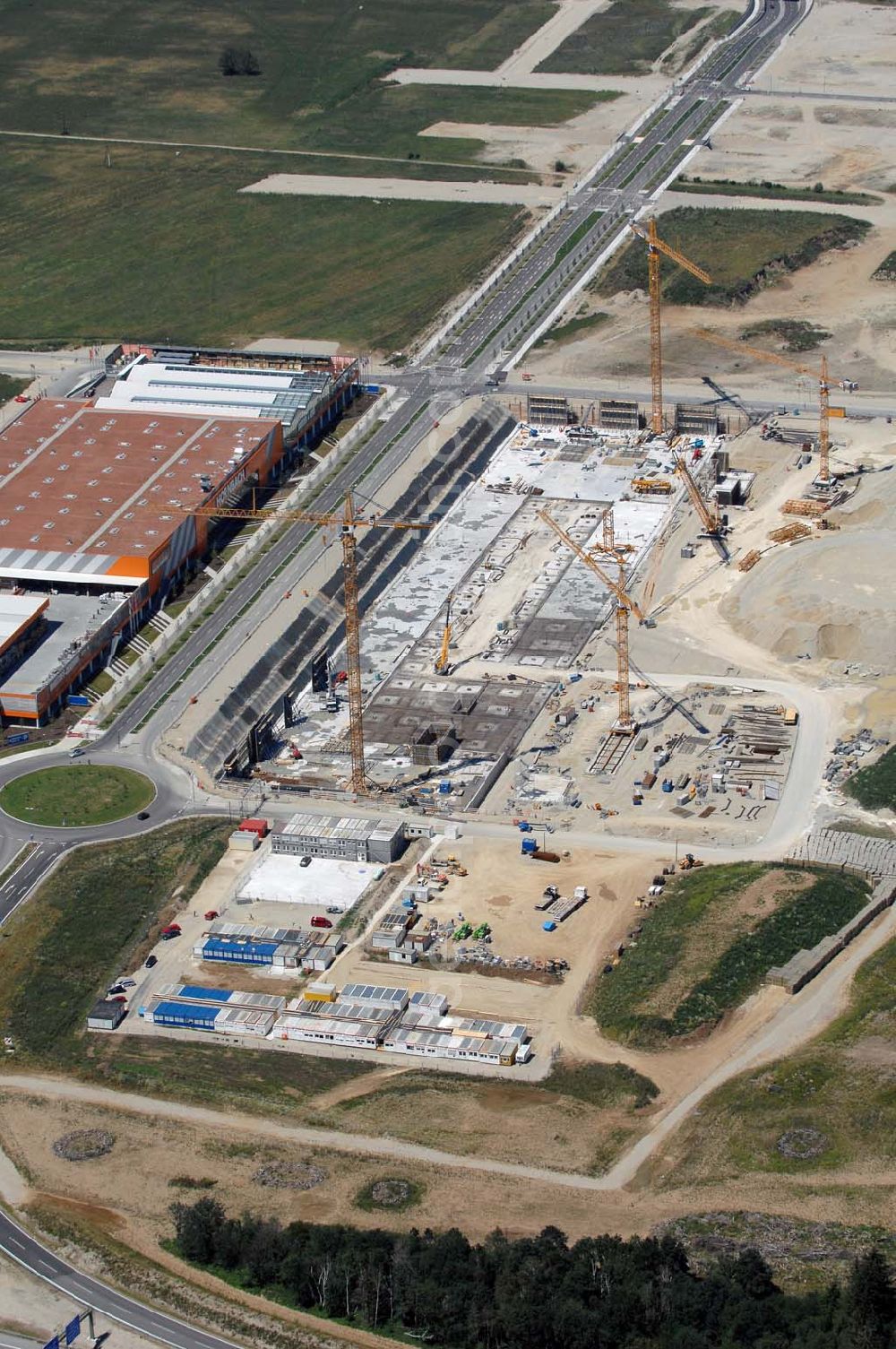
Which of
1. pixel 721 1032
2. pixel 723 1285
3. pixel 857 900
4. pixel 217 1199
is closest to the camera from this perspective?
pixel 723 1285

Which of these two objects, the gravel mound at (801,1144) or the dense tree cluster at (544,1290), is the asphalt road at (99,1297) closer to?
the dense tree cluster at (544,1290)

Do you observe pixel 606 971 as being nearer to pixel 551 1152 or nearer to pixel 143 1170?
pixel 551 1152

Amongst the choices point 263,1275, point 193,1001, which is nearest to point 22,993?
point 193,1001

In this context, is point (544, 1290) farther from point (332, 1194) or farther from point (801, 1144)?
point (801, 1144)

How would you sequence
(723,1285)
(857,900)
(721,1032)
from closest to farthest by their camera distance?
(723,1285)
(721,1032)
(857,900)

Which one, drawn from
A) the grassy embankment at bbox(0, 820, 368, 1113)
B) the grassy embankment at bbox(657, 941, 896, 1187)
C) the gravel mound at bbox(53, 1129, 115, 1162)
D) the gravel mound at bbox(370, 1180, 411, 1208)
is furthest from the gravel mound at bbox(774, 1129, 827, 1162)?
the gravel mound at bbox(53, 1129, 115, 1162)

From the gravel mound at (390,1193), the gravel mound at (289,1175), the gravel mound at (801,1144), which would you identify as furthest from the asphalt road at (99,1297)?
the gravel mound at (801,1144)

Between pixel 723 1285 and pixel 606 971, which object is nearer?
pixel 723 1285
